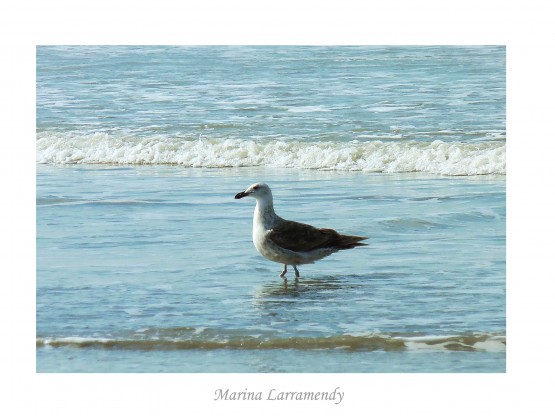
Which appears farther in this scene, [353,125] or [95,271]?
[353,125]

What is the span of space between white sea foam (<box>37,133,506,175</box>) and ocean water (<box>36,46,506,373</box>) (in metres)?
0.03

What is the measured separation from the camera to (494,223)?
30.7 feet

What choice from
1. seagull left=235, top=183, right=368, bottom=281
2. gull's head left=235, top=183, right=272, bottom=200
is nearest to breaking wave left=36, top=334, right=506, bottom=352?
seagull left=235, top=183, right=368, bottom=281

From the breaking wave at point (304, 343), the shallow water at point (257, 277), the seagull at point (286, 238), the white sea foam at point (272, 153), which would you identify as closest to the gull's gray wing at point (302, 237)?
the seagull at point (286, 238)

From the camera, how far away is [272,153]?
12273 mm

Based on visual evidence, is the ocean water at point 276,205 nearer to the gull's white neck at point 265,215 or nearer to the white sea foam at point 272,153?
the white sea foam at point 272,153

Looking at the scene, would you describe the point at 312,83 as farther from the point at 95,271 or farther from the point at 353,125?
the point at 95,271

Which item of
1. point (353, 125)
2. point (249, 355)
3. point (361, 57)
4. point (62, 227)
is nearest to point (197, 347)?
point (249, 355)

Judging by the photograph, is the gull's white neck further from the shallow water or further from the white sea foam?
the white sea foam

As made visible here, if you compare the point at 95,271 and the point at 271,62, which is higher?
the point at 271,62

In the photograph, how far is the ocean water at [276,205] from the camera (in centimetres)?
735

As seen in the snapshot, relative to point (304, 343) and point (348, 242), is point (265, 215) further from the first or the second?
point (304, 343)

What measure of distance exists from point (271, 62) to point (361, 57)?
0.92 meters

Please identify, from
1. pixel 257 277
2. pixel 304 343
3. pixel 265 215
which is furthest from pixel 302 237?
pixel 304 343
